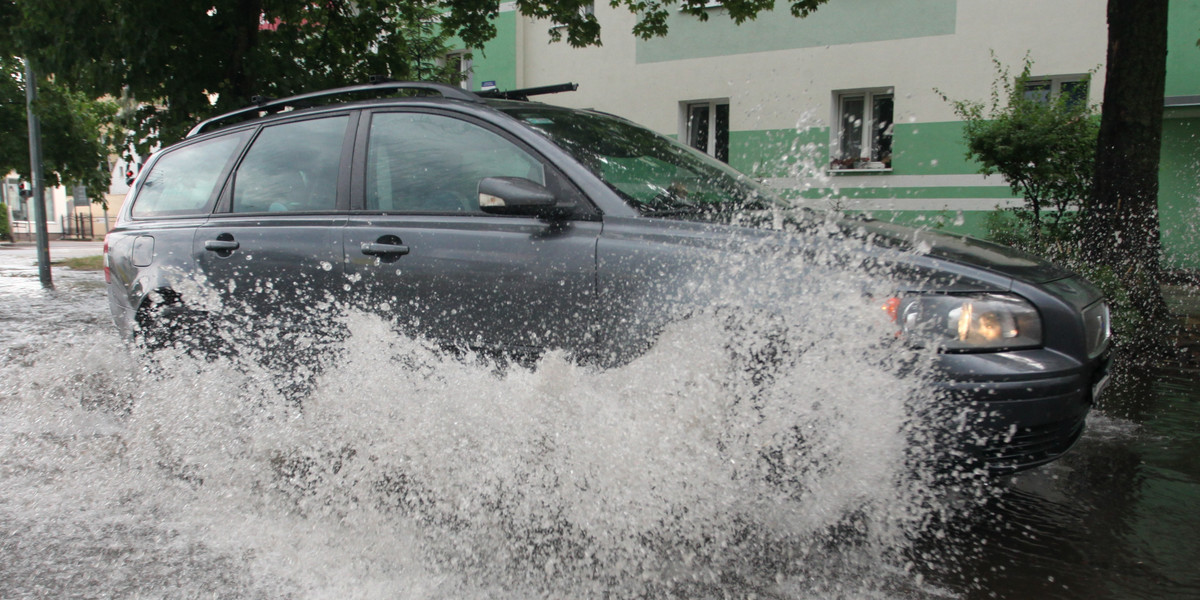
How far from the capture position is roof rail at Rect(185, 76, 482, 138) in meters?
3.90

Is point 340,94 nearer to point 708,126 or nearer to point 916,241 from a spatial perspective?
point 916,241

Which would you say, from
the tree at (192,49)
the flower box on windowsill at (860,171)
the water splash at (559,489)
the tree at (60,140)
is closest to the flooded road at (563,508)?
the water splash at (559,489)

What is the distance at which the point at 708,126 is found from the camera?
17000mm

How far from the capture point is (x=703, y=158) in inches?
164

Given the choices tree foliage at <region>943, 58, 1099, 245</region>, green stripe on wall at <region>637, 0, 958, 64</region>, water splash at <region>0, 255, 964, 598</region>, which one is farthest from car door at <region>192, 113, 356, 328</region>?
green stripe on wall at <region>637, 0, 958, 64</region>

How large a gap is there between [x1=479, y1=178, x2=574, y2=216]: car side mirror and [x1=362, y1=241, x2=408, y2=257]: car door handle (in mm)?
505

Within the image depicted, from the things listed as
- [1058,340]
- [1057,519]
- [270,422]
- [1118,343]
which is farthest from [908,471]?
[1118,343]

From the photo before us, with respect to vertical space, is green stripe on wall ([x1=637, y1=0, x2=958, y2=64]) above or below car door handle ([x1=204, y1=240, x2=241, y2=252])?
above

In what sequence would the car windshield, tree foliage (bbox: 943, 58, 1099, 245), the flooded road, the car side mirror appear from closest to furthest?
the flooded road < the car side mirror < the car windshield < tree foliage (bbox: 943, 58, 1099, 245)

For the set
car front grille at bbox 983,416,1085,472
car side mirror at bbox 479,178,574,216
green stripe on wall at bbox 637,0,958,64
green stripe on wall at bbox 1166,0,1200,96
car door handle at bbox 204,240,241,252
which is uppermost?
green stripe on wall at bbox 637,0,958,64

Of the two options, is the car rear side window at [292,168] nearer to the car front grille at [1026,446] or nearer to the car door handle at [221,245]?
the car door handle at [221,245]

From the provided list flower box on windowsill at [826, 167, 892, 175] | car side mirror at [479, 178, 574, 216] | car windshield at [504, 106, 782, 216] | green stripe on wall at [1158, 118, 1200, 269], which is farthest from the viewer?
flower box on windowsill at [826, 167, 892, 175]

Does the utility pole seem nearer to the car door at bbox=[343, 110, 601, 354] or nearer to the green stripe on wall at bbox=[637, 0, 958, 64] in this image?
the green stripe on wall at bbox=[637, 0, 958, 64]

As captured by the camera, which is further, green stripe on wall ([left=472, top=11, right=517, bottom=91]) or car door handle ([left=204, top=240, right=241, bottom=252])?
green stripe on wall ([left=472, top=11, right=517, bottom=91])
